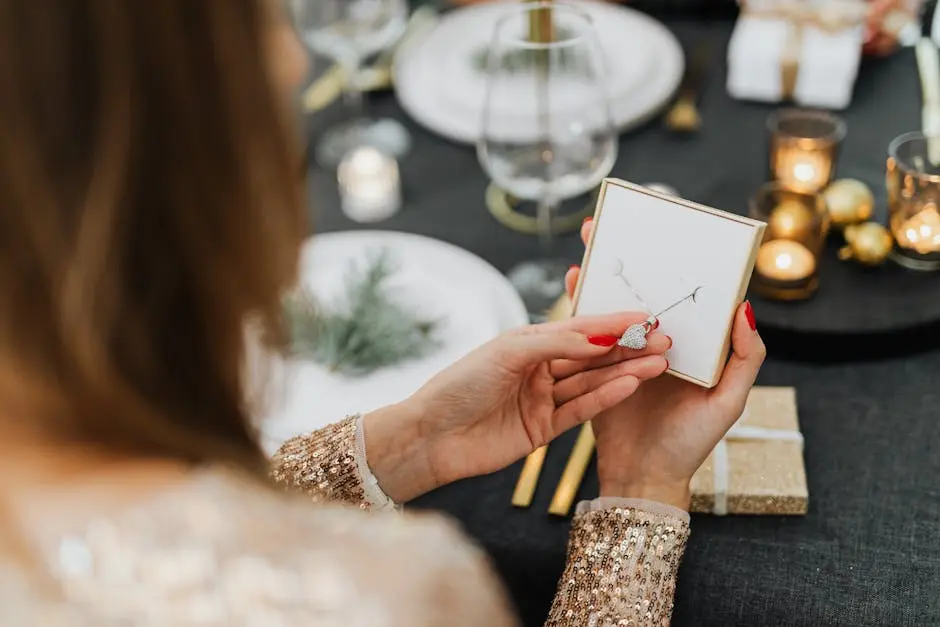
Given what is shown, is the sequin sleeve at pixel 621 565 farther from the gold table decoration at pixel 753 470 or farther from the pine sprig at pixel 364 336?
the pine sprig at pixel 364 336

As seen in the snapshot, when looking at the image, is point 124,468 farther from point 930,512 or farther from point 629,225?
point 930,512

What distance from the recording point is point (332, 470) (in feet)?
2.82

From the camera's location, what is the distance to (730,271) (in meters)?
0.79

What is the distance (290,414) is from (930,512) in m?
0.60

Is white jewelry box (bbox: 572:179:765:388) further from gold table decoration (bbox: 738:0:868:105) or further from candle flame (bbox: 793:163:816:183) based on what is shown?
gold table decoration (bbox: 738:0:868:105)

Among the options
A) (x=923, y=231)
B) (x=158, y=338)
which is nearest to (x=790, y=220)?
(x=923, y=231)

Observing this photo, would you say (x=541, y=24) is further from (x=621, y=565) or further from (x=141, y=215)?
(x=141, y=215)

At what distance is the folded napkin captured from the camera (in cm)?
132

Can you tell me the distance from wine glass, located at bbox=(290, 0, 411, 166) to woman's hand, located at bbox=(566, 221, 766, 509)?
60 cm

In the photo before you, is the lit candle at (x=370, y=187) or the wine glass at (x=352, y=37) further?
the wine glass at (x=352, y=37)

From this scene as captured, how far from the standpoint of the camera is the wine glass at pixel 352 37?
1.36m

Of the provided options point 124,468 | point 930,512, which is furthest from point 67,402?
point 930,512

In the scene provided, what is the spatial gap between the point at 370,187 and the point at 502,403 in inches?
18.2

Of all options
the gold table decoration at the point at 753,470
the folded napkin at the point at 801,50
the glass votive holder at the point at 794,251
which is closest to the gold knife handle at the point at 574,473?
the gold table decoration at the point at 753,470
